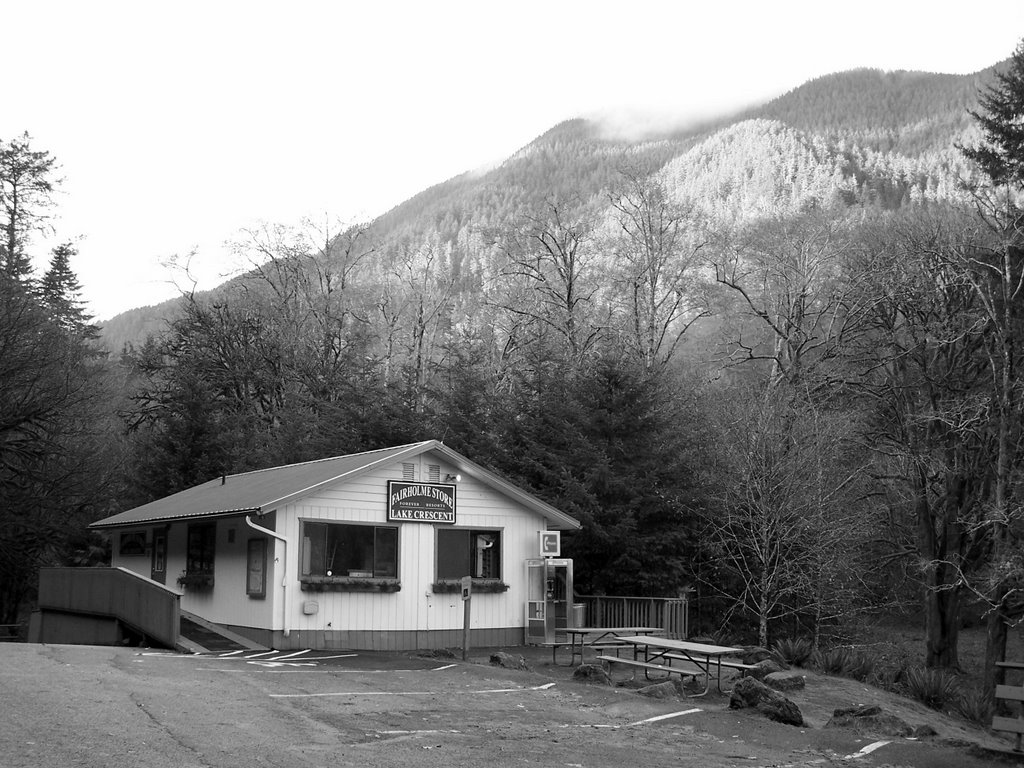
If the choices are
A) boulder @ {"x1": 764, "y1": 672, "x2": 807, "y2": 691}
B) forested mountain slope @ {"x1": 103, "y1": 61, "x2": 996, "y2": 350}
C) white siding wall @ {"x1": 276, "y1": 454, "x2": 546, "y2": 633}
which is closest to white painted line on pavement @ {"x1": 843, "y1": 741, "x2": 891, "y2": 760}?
boulder @ {"x1": 764, "y1": 672, "x2": 807, "y2": 691}

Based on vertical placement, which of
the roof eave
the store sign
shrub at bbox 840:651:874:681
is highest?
the store sign

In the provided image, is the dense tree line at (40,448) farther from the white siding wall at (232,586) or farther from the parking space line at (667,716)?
the parking space line at (667,716)

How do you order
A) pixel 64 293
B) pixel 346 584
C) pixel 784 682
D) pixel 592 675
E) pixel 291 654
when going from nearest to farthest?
pixel 784 682
pixel 592 675
pixel 291 654
pixel 346 584
pixel 64 293

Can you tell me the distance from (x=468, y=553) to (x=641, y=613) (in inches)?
169

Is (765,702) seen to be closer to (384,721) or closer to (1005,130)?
(384,721)

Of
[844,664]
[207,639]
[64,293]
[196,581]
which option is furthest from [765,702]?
[64,293]

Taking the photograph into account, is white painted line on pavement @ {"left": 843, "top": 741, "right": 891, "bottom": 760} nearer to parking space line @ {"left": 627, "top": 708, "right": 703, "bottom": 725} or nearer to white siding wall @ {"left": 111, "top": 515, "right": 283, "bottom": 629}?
parking space line @ {"left": 627, "top": 708, "right": 703, "bottom": 725}

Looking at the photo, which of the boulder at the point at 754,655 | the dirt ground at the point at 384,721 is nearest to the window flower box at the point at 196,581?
the dirt ground at the point at 384,721

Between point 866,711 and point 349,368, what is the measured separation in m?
29.7

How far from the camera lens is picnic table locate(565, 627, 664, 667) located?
60.2 feet

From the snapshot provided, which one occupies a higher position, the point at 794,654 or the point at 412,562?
the point at 412,562

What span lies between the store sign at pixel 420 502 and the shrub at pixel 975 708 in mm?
9714

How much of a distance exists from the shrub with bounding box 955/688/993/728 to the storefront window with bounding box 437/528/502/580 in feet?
29.2

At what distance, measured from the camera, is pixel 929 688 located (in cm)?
1723
